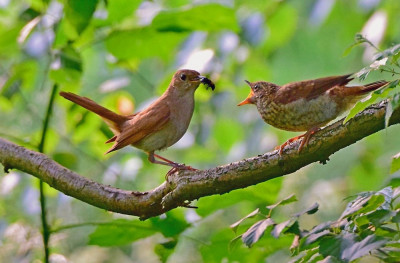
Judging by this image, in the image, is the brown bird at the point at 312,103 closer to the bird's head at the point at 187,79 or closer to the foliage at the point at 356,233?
the bird's head at the point at 187,79

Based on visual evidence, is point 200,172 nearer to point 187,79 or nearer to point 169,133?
point 169,133

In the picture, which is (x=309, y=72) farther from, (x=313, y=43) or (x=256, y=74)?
(x=256, y=74)

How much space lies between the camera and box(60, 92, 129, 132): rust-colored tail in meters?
3.55

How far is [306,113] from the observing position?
3197 mm

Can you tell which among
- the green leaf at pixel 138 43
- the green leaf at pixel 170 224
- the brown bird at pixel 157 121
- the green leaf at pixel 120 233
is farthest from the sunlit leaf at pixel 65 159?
the green leaf at pixel 170 224

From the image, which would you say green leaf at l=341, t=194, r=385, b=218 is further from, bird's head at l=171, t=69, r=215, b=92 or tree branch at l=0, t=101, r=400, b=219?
bird's head at l=171, t=69, r=215, b=92

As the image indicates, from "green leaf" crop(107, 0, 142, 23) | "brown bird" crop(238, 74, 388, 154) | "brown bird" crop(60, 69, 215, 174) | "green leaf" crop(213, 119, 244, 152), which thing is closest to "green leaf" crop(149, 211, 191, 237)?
"brown bird" crop(60, 69, 215, 174)

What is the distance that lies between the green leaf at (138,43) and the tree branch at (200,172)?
1030mm

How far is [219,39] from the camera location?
203 inches

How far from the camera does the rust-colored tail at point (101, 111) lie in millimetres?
3555

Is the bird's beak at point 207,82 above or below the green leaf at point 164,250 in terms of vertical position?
above

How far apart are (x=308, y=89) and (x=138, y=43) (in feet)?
4.16

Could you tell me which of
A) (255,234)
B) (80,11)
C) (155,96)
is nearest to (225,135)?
(155,96)

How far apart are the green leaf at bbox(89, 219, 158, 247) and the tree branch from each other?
23cm
